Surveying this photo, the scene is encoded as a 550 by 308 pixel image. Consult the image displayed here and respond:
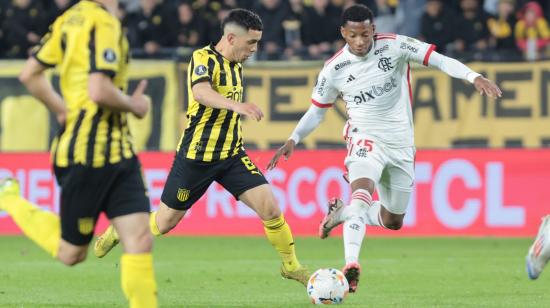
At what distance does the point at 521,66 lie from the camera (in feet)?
53.0

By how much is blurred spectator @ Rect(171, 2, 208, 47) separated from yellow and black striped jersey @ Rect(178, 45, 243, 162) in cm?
831

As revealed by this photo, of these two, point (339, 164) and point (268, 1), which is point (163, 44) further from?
point (339, 164)

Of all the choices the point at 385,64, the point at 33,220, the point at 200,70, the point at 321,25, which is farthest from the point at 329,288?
the point at 321,25

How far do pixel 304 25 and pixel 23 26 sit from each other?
4195mm

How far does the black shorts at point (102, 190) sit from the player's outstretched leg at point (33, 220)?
1.26 feet

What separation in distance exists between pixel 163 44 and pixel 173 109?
2.22 metres

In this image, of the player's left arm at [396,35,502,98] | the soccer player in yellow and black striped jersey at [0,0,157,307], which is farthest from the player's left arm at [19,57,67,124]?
the player's left arm at [396,35,502,98]

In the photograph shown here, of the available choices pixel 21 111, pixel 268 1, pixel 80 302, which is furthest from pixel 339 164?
pixel 80 302

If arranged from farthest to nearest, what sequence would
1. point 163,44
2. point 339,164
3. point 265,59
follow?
point 163,44, point 265,59, point 339,164

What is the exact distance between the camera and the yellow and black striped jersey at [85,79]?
21.2 ft

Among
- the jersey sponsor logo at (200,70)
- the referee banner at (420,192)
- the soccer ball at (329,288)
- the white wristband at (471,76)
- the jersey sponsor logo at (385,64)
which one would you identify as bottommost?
the referee banner at (420,192)

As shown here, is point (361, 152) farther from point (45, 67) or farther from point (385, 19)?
point (385, 19)

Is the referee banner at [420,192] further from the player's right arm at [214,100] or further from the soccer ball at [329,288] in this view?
the soccer ball at [329,288]

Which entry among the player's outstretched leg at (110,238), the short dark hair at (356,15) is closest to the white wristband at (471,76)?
the short dark hair at (356,15)
